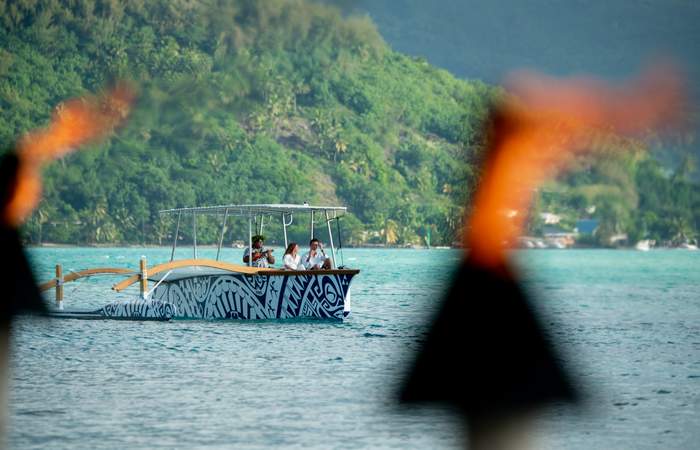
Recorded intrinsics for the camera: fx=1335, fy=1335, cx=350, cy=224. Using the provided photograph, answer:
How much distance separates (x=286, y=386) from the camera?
988 inches

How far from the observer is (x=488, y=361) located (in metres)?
32.1

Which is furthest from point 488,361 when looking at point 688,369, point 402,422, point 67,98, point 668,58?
point 67,98

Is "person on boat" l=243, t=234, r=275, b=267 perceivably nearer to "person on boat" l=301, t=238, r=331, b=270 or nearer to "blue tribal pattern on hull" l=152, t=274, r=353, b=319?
"blue tribal pattern on hull" l=152, t=274, r=353, b=319

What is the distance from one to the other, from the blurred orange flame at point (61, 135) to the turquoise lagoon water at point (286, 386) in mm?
116358

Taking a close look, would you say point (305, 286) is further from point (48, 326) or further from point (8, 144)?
point (8, 144)

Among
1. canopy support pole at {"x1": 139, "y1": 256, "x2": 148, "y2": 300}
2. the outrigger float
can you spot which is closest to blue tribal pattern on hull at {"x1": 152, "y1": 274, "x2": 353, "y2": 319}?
the outrigger float

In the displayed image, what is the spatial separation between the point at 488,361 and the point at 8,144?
14849 centimetres

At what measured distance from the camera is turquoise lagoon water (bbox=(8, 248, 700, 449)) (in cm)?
1958

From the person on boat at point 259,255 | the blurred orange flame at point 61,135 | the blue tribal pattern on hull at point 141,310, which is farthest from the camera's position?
the blurred orange flame at point 61,135

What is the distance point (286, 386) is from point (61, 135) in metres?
163

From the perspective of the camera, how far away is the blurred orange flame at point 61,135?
531ft

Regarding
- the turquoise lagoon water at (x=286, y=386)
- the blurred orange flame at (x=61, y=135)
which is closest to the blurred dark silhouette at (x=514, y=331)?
the turquoise lagoon water at (x=286, y=386)

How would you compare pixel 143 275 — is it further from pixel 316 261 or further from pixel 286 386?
pixel 286 386

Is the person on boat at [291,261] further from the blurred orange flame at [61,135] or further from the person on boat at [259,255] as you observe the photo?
the blurred orange flame at [61,135]
